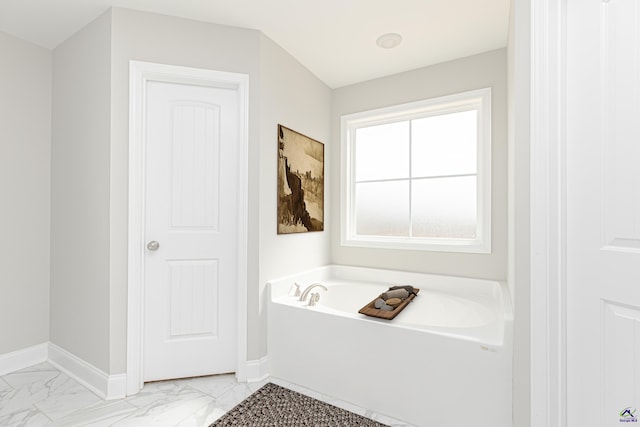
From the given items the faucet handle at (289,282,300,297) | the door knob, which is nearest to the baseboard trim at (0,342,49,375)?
the door knob

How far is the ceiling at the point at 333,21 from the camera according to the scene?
1839 millimetres

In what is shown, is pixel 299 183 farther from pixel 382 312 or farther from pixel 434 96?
pixel 434 96

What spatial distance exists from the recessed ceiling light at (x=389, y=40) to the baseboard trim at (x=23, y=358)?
11.4ft

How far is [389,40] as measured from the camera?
2.20 metres

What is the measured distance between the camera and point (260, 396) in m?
1.83

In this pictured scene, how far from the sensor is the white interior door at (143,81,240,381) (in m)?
1.96

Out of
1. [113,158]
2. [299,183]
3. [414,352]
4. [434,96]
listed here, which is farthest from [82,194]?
[434,96]

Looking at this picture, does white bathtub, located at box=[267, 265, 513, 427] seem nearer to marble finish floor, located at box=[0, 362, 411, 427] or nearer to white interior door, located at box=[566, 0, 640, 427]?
marble finish floor, located at box=[0, 362, 411, 427]

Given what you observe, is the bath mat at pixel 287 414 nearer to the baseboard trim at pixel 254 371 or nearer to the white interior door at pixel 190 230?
the baseboard trim at pixel 254 371

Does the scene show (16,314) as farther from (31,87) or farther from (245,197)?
(245,197)

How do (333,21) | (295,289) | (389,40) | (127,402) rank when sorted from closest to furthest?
(127,402) → (333,21) → (389,40) → (295,289)

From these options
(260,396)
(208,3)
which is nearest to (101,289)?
(260,396)

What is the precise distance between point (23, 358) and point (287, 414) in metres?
2.08

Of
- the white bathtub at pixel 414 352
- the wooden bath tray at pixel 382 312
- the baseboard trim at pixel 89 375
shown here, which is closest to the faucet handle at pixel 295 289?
the white bathtub at pixel 414 352
